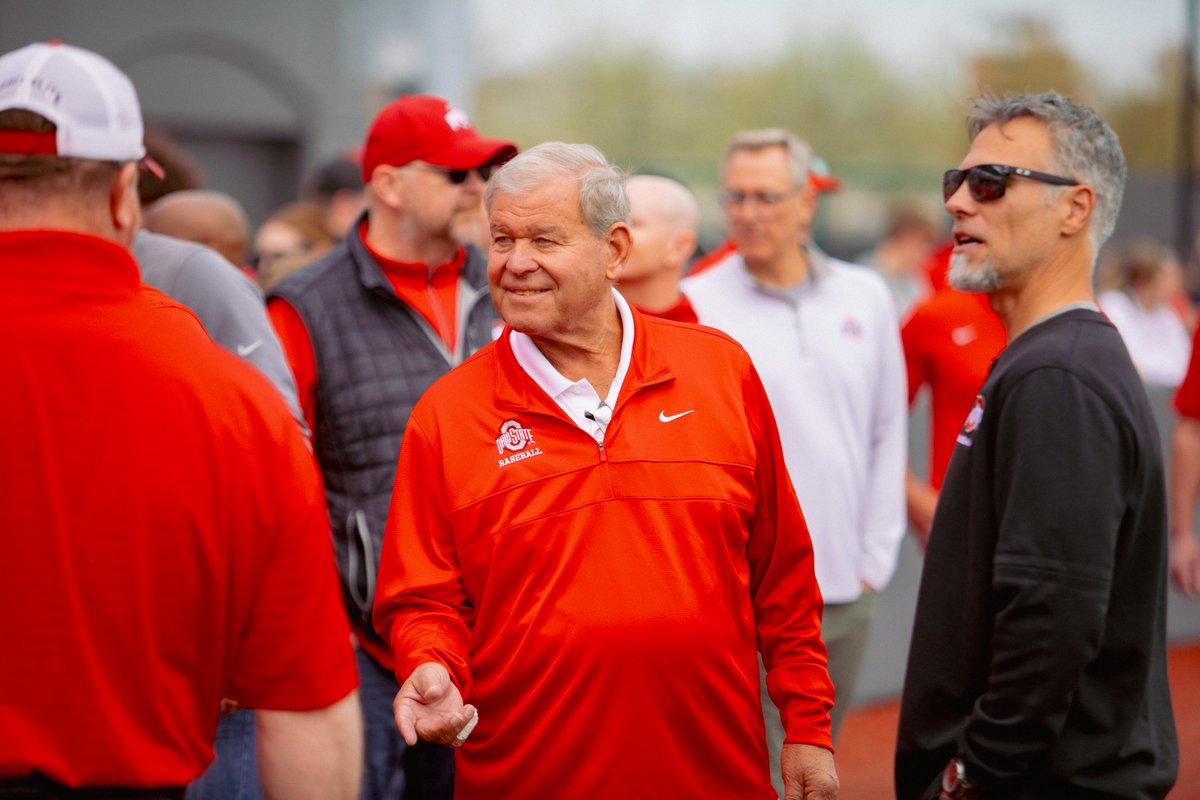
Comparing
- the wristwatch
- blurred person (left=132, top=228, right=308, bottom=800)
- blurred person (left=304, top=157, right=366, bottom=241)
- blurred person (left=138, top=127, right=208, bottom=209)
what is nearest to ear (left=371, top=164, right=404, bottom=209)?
blurred person (left=132, top=228, right=308, bottom=800)

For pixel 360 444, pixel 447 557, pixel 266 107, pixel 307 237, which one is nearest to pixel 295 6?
pixel 266 107

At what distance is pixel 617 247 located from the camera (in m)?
3.37

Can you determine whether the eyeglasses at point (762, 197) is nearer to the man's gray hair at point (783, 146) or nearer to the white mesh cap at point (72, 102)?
the man's gray hair at point (783, 146)

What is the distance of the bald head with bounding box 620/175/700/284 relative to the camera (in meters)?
4.74

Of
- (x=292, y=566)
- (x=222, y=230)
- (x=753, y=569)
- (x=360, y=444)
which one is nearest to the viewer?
(x=292, y=566)

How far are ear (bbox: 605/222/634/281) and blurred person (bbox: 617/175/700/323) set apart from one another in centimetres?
127

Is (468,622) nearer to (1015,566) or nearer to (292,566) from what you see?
(292,566)

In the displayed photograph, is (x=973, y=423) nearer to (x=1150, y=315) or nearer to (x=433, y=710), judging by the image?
(x=433, y=710)

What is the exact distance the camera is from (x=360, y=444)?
4023mm

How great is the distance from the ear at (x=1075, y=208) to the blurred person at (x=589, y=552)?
79 cm

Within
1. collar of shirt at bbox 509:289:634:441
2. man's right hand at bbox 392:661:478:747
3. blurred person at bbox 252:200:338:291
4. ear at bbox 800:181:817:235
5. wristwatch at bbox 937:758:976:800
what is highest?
ear at bbox 800:181:817:235

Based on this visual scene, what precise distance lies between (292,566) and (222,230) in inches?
99.9

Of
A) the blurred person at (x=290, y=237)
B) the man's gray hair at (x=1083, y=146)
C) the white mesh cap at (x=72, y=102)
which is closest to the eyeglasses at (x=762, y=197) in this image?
the man's gray hair at (x=1083, y=146)

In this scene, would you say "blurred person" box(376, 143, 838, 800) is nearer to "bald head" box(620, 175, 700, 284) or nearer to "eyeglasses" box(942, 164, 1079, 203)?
"eyeglasses" box(942, 164, 1079, 203)
